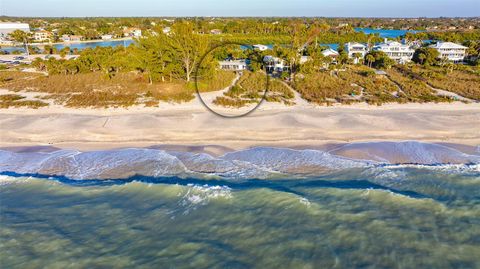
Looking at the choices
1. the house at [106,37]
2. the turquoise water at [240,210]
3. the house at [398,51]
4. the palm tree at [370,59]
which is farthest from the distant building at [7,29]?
the house at [398,51]

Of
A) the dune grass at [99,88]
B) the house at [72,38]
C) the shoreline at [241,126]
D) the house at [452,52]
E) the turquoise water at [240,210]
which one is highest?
the house at [72,38]

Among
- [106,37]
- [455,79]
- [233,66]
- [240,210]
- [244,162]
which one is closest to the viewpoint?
[240,210]

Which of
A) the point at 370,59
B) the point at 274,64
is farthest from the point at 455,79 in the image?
the point at 274,64

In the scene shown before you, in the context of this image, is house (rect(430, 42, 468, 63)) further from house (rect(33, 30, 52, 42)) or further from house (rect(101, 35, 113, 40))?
house (rect(33, 30, 52, 42))

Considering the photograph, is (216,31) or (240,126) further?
(216,31)

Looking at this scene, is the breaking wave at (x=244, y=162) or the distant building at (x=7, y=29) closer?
the breaking wave at (x=244, y=162)

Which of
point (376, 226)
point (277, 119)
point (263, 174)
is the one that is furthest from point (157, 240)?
point (277, 119)

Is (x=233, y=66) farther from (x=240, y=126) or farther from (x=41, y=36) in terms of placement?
(x=41, y=36)

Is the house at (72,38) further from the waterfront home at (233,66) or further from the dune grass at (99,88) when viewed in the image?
the waterfront home at (233,66)
